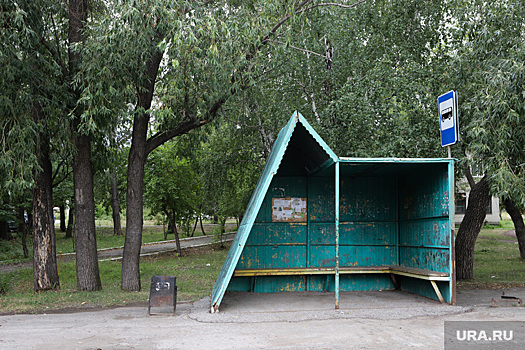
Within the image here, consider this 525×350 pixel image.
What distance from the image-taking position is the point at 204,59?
1123 centimetres

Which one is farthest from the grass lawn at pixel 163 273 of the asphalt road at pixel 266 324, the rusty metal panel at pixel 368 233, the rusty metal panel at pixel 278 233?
the rusty metal panel at pixel 368 233

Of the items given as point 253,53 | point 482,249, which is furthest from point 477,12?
point 482,249

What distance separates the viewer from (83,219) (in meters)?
12.4

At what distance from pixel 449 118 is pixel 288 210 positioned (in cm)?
431

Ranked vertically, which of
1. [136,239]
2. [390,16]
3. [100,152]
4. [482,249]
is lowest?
[482,249]

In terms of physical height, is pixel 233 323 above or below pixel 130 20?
below

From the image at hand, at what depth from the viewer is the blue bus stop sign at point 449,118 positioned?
9.18 m

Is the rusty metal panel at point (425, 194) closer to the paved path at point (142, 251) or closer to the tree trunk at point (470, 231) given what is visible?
the tree trunk at point (470, 231)

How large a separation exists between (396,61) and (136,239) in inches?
386

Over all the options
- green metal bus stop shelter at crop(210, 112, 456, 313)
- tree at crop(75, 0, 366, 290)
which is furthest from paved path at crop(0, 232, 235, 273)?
green metal bus stop shelter at crop(210, 112, 456, 313)

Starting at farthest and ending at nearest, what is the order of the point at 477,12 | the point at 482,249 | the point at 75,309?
the point at 482,249
the point at 477,12
the point at 75,309

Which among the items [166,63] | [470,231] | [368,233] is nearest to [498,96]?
[368,233]

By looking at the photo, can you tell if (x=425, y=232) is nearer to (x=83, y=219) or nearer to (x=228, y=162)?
(x=83, y=219)

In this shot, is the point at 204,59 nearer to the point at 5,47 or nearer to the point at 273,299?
the point at 5,47
